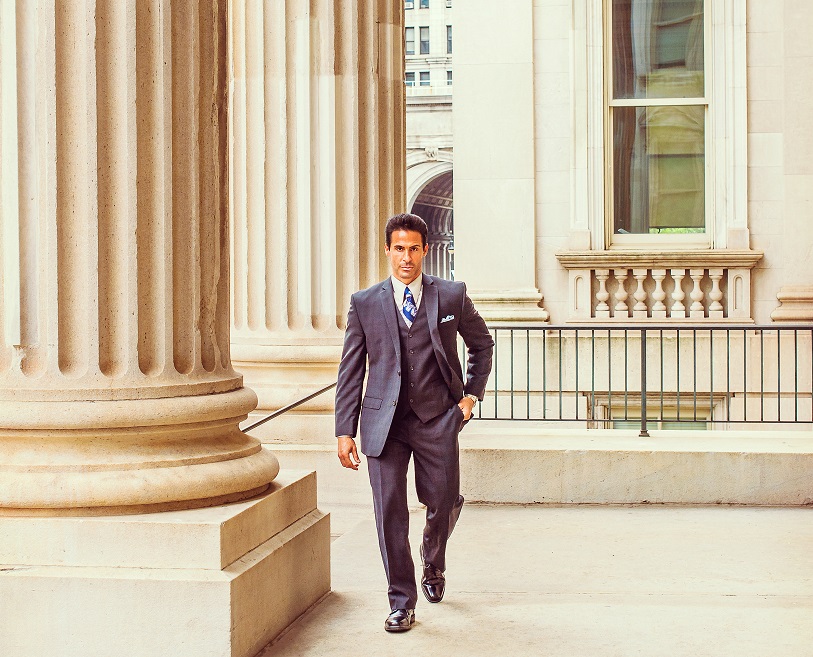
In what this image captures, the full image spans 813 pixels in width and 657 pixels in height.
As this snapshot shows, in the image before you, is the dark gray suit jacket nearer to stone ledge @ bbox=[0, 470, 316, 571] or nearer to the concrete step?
stone ledge @ bbox=[0, 470, 316, 571]

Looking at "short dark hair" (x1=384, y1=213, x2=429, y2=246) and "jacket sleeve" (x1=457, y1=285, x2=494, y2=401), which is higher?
"short dark hair" (x1=384, y1=213, x2=429, y2=246)

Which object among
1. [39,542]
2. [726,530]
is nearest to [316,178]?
[726,530]

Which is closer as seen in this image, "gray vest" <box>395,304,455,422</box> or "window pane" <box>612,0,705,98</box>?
"gray vest" <box>395,304,455,422</box>

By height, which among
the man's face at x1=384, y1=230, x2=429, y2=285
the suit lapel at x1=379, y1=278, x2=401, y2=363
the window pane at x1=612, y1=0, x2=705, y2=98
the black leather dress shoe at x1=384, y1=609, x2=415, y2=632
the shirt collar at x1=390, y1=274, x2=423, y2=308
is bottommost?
the black leather dress shoe at x1=384, y1=609, x2=415, y2=632

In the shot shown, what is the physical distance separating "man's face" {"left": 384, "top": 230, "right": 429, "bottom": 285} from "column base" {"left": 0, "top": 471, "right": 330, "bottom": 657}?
1.41 metres

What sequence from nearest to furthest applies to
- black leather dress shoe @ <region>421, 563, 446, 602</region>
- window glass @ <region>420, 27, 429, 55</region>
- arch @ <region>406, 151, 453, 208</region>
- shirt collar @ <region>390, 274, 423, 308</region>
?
shirt collar @ <region>390, 274, 423, 308</region>, black leather dress shoe @ <region>421, 563, 446, 602</region>, arch @ <region>406, 151, 453, 208</region>, window glass @ <region>420, 27, 429, 55</region>

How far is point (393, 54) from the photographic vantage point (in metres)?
9.31

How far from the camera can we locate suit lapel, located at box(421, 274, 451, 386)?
546 centimetres

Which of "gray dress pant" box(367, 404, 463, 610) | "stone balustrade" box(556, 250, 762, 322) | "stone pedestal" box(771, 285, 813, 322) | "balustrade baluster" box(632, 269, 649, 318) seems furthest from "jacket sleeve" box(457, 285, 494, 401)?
"stone pedestal" box(771, 285, 813, 322)

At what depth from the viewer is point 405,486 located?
547cm

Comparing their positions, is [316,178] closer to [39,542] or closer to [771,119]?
[39,542]

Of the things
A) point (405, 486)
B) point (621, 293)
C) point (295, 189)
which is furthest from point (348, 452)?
point (621, 293)

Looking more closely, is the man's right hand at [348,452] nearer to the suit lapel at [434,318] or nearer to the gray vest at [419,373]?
the gray vest at [419,373]

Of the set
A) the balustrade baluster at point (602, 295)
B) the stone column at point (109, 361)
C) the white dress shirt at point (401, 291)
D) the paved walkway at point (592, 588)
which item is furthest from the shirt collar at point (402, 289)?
the balustrade baluster at point (602, 295)
